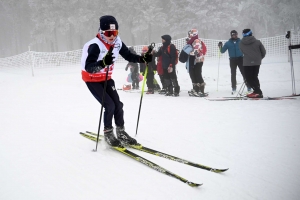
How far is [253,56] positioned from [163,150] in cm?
514

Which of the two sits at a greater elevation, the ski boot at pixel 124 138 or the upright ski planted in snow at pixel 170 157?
the ski boot at pixel 124 138

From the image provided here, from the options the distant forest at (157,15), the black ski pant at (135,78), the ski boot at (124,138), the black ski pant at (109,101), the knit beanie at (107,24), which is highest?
the distant forest at (157,15)

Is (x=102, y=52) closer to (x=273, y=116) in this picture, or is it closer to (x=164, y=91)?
(x=273, y=116)

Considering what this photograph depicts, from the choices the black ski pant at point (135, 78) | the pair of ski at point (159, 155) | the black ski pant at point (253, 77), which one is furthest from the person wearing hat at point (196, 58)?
the pair of ski at point (159, 155)

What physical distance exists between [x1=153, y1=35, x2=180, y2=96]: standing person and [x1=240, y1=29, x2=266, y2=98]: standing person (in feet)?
7.78

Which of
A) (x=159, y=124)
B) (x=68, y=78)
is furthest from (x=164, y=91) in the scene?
(x=68, y=78)

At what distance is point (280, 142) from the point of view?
160 inches

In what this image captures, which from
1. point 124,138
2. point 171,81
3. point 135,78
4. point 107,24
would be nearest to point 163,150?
point 124,138

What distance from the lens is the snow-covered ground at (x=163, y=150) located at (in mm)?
2707

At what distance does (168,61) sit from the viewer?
29.3 ft

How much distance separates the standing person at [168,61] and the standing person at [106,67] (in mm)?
4611

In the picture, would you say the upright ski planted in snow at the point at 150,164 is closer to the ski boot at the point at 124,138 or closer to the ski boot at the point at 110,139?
the ski boot at the point at 110,139

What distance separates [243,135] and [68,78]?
14.3 meters

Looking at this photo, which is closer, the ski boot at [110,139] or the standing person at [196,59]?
the ski boot at [110,139]
